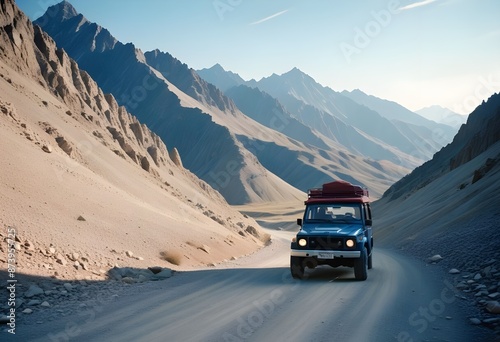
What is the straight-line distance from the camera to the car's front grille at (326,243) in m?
11.4

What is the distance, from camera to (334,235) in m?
11.5

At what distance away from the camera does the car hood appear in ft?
38.2

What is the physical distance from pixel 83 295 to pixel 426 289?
916 cm

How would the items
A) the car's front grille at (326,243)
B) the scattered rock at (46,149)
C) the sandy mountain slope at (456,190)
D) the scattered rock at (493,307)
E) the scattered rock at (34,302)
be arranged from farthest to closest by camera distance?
the sandy mountain slope at (456,190), the scattered rock at (46,149), the car's front grille at (326,243), the scattered rock at (34,302), the scattered rock at (493,307)

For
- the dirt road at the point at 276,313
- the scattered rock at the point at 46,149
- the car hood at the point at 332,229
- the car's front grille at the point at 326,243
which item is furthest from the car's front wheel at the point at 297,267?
the scattered rock at the point at 46,149

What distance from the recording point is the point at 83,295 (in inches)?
378

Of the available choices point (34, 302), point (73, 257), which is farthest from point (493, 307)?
point (73, 257)

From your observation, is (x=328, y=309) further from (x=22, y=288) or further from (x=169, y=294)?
(x=22, y=288)

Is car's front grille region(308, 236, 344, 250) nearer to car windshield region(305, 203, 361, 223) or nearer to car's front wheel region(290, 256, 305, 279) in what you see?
car's front wheel region(290, 256, 305, 279)

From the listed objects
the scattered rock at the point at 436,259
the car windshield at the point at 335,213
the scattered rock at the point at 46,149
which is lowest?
the scattered rock at the point at 46,149

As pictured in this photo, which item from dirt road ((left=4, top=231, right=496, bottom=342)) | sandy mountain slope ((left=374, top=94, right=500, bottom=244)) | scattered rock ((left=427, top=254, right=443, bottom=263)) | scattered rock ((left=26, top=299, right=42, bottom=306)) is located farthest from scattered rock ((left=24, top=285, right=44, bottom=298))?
sandy mountain slope ((left=374, top=94, right=500, bottom=244))

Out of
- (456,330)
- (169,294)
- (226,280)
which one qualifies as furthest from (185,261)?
(456,330)

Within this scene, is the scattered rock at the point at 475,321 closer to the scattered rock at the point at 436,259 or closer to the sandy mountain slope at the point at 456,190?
the scattered rock at the point at 436,259

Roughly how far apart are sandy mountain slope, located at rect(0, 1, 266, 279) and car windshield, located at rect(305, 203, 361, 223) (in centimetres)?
641
